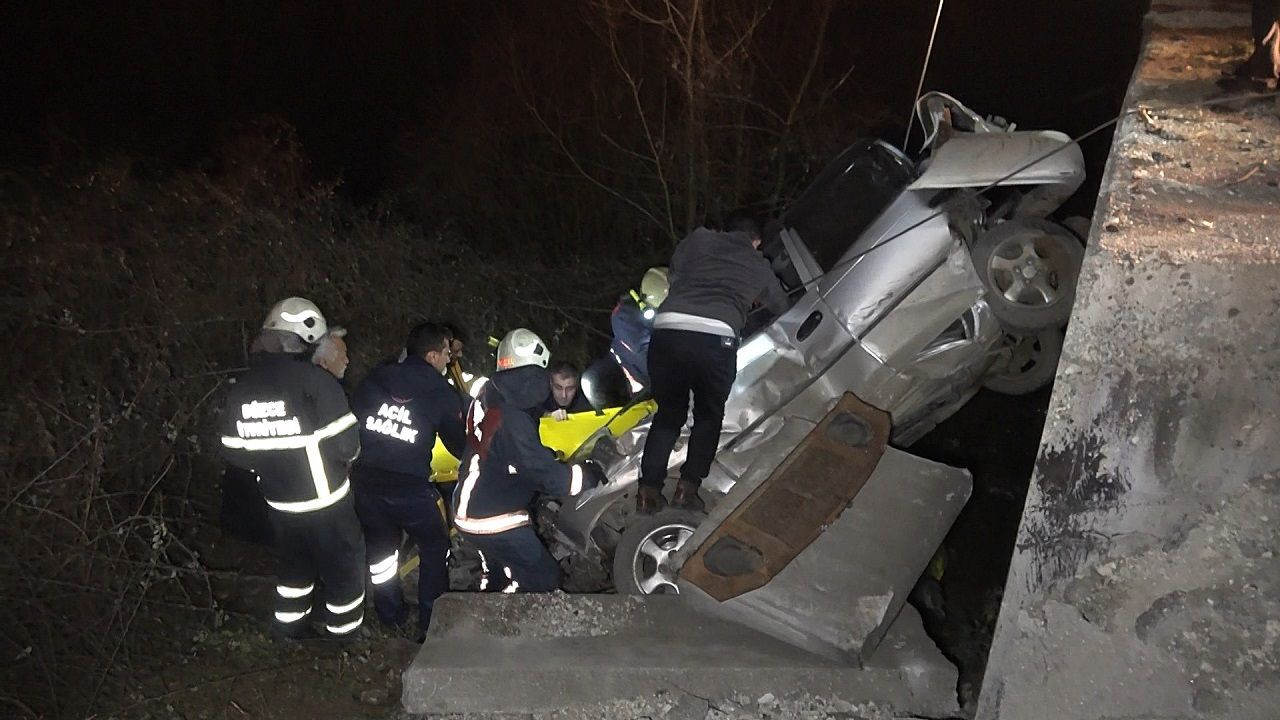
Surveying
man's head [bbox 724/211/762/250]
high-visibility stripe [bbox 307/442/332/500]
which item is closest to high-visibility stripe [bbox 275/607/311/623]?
high-visibility stripe [bbox 307/442/332/500]

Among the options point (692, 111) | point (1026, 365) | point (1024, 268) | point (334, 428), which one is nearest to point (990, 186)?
point (1024, 268)

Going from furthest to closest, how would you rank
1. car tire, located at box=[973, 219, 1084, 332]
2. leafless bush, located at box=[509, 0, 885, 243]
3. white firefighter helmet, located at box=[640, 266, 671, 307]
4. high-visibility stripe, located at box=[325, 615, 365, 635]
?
leafless bush, located at box=[509, 0, 885, 243] < white firefighter helmet, located at box=[640, 266, 671, 307] < high-visibility stripe, located at box=[325, 615, 365, 635] < car tire, located at box=[973, 219, 1084, 332]

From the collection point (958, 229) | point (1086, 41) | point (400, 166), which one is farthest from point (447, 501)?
point (1086, 41)

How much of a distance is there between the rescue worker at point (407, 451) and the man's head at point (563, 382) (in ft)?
1.68

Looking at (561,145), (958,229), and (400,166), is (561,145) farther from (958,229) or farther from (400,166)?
(958,229)

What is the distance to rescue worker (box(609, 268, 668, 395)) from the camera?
509cm

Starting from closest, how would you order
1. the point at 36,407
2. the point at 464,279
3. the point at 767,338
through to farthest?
the point at 767,338
the point at 36,407
the point at 464,279

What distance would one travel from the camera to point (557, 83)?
10.5m

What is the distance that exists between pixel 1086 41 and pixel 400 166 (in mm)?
11394

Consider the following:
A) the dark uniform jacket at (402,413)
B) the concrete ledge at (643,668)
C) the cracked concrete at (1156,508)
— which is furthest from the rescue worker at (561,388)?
the cracked concrete at (1156,508)

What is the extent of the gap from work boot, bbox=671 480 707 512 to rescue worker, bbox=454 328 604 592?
0.42 m

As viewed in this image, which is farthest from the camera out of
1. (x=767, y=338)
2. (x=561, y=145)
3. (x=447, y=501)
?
(x=561, y=145)

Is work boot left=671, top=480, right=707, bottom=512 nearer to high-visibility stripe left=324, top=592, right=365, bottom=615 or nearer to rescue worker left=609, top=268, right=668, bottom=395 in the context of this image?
rescue worker left=609, top=268, right=668, bottom=395

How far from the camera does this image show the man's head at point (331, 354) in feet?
14.7
